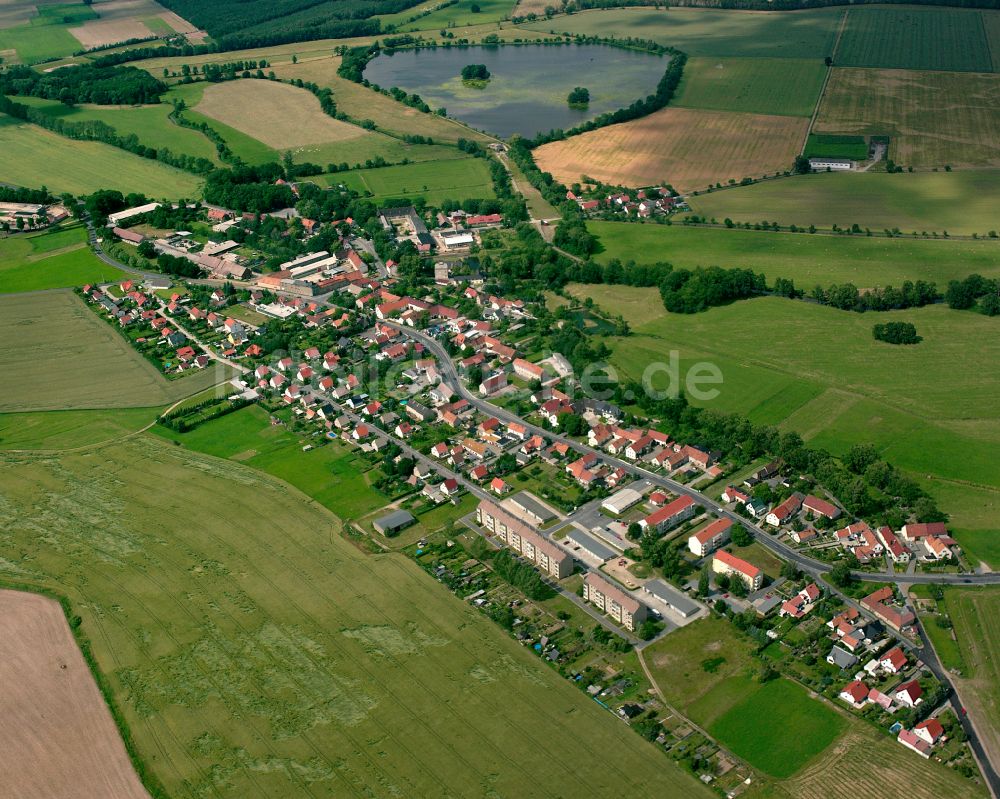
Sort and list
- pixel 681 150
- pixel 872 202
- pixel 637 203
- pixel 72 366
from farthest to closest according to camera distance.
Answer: pixel 681 150 < pixel 637 203 < pixel 872 202 < pixel 72 366

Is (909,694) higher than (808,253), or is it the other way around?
(808,253)

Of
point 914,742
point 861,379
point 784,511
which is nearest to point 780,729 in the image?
point 914,742

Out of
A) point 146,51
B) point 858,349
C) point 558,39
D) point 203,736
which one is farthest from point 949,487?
point 146,51

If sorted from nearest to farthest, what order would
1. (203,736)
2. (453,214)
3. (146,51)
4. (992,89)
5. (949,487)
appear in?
1. (203,736)
2. (949,487)
3. (453,214)
4. (992,89)
5. (146,51)

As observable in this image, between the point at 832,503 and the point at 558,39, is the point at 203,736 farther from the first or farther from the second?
the point at 558,39

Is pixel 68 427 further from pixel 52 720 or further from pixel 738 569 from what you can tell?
pixel 738 569

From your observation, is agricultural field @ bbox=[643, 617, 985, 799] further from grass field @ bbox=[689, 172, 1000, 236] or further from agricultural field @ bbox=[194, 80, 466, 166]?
agricultural field @ bbox=[194, 80, 466, 166]
